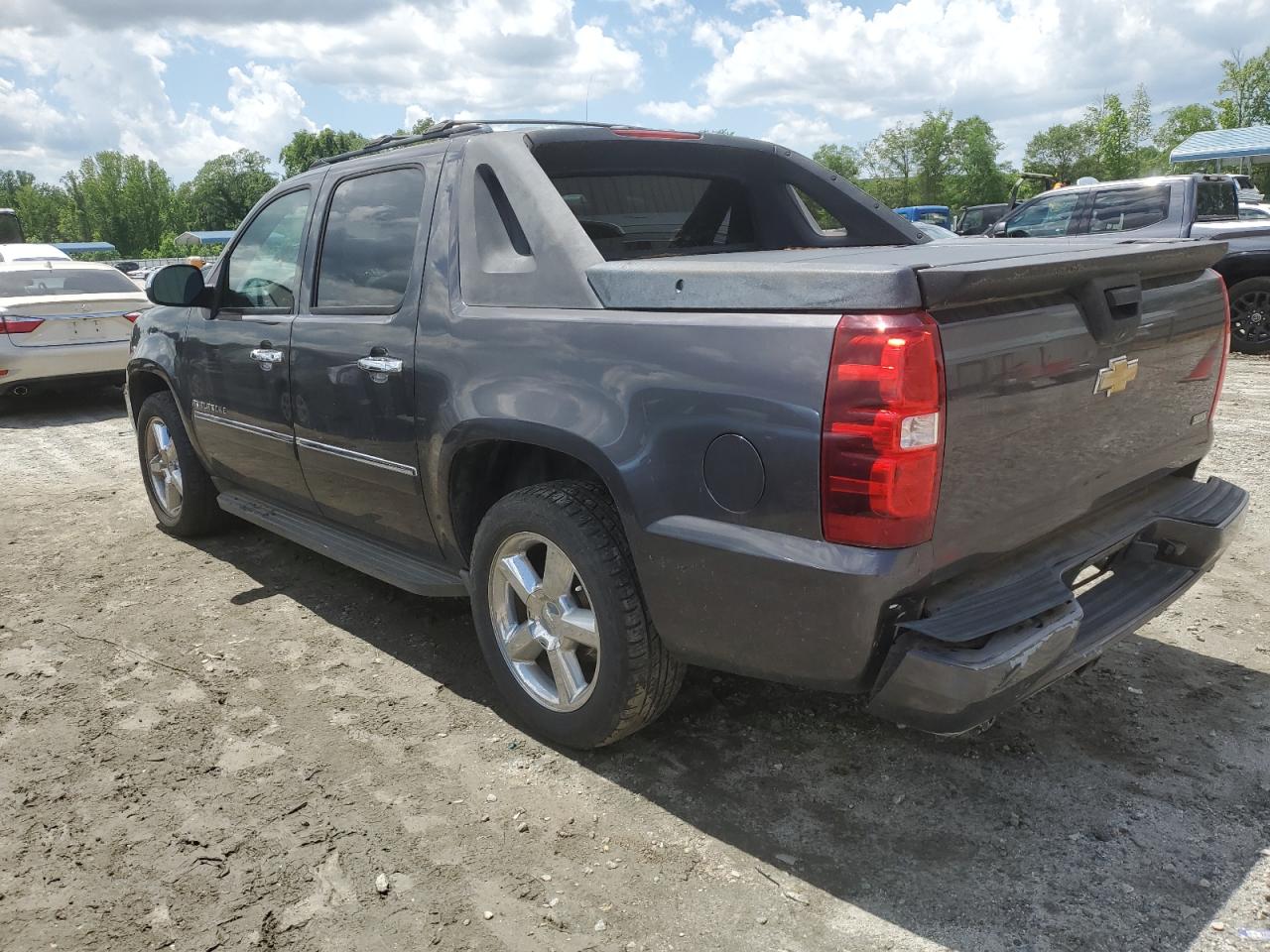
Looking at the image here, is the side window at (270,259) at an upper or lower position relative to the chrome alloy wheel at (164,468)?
upper

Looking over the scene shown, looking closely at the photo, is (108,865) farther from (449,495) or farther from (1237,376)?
(1237,376)

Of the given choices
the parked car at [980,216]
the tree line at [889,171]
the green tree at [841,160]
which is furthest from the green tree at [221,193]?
the parked car at [980,216]

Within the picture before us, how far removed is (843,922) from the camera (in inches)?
90.8

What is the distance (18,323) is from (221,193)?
124758 millimetres

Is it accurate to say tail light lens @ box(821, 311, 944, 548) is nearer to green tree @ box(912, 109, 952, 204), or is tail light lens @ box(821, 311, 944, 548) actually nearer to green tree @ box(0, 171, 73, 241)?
green tree @ box(912, 109, 952, 204)

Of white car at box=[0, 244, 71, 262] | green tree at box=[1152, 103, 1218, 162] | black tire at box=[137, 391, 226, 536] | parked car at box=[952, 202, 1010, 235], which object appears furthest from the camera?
green tree at box=[1152, 103, 1218, 162]

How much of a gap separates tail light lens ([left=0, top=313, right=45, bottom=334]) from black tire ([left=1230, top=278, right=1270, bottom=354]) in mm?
11793

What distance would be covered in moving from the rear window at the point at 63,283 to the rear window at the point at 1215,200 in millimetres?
10920

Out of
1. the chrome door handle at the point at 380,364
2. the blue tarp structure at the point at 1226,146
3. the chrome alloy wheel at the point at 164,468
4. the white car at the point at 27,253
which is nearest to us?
the chrome door handle at the point at 380,364

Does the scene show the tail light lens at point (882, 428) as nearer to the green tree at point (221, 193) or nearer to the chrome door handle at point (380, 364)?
the chrome door handle at point (380, 364)

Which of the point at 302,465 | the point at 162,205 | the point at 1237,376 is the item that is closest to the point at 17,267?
the point at 302,465

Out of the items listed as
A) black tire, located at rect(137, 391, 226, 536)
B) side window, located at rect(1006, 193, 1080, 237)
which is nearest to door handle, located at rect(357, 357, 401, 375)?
black tire, located at rect(137, 391, 226, 536)

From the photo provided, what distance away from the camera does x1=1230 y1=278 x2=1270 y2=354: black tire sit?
1033 cm

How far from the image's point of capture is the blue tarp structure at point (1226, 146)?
40.7 m
